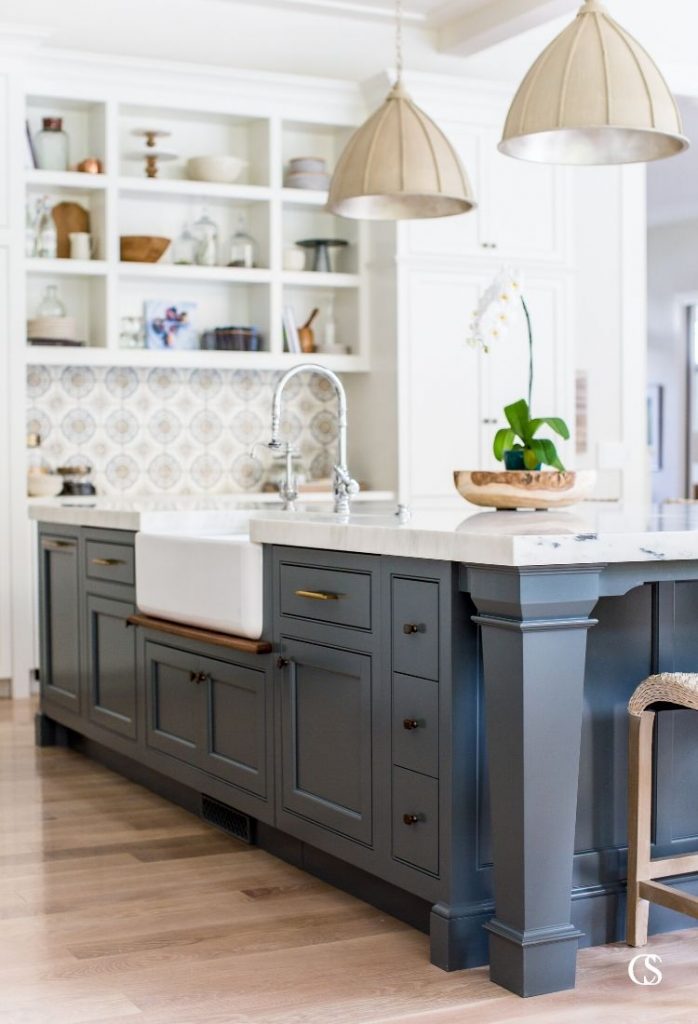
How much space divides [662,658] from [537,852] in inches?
20.5

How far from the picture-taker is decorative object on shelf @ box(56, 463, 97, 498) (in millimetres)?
6090

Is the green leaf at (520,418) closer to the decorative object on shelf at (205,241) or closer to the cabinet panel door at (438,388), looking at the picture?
the cabinet panel door at (438,388)

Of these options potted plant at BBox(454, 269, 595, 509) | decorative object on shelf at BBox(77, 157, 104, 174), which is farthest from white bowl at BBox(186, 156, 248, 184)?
potted plant at BBox(454, 269, 595, 509)

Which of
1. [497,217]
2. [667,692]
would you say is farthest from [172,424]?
[667,692]

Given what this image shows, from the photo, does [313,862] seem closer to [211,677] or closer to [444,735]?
[211,677]

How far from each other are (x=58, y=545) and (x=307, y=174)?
264cm

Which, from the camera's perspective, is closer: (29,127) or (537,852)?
(537,852)

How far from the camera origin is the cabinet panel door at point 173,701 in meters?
3.55

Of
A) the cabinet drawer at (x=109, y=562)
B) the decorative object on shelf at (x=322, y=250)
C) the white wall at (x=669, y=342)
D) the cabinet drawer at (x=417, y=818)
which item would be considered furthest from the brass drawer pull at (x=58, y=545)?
the white wall at (x=669, y=342)

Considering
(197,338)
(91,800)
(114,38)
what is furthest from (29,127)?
(91,800)

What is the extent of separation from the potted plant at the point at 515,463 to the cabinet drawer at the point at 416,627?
22.6 inches

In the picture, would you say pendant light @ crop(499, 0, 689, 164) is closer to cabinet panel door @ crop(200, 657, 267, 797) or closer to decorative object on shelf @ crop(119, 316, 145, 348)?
cabinet panel door @ crop(200, 657, 267, 797)

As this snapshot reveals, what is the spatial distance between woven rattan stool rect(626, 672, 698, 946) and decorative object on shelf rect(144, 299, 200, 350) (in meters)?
4.27

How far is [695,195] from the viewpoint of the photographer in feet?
31.2
